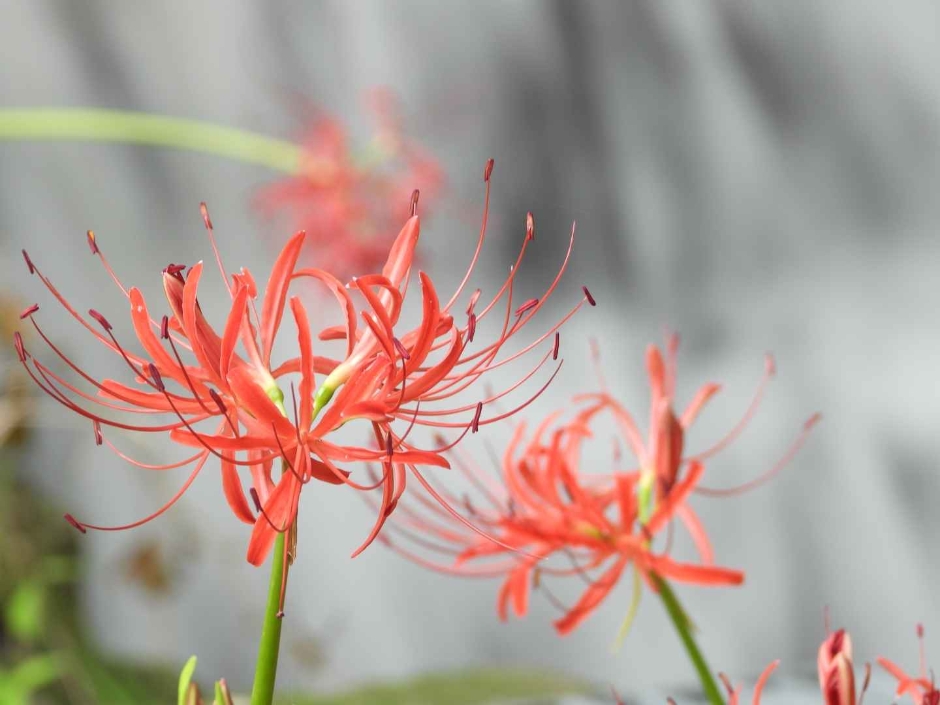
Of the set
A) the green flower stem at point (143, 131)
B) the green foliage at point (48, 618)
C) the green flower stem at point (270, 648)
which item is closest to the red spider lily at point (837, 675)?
the green flower stem at point (270, 648)

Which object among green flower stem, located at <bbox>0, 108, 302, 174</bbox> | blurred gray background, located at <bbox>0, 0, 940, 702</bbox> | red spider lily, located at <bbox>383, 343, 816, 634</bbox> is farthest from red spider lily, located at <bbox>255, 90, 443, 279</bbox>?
red spider lily, located at <bbox>383, 343, 816, 634</bbox>

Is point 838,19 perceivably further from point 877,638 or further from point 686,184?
point 877,638

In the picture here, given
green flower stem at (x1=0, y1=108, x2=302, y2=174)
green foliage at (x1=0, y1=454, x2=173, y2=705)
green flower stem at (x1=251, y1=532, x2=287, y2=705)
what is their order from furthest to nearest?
green foliage at (x1=0, y1=454, x2=173, y2=705)
green flower stem at (x1=0, y1=108, x2=302, y2=174)
green flower stem at (x1=251, y1=532, x2=287, y2=705)

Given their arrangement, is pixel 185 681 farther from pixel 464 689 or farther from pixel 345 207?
pixel 464 689

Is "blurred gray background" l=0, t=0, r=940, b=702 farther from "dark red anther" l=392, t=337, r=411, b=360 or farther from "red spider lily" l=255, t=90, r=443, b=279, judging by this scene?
"dark red anther" l=392, t=337, r=411, b=360

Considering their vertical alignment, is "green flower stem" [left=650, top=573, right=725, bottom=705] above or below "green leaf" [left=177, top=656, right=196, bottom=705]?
below

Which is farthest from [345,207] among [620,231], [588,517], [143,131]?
[588,517]

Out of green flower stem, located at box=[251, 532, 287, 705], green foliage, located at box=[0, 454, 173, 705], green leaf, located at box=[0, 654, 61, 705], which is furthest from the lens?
green foliage, located at box=[0, 454, 173, 705]
